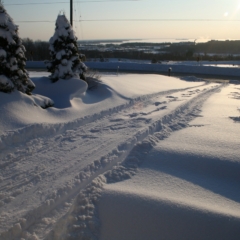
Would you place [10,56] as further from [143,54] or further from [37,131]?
[143,54]

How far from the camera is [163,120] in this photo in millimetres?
7629

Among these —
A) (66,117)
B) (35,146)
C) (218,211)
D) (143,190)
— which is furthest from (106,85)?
(218,211)

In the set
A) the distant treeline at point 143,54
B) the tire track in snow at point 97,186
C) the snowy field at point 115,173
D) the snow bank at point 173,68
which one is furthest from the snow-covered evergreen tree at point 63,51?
the snow bank at point 173,68

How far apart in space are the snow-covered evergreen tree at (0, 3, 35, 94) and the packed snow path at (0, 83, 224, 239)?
7.18 ft

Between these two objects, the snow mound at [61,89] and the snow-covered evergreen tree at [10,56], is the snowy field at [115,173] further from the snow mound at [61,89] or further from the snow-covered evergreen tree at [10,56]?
the snow mound at [61,89]

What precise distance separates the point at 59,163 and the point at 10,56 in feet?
13.2

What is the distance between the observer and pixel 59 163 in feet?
15.8

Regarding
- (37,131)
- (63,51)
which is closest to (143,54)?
(63,51)

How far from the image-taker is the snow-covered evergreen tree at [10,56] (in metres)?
6.96

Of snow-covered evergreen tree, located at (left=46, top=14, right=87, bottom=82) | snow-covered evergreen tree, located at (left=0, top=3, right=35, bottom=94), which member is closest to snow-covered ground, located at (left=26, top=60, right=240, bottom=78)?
snow-covered evergreen tree, located at (left=46, top=14, right=87, bottom=82)

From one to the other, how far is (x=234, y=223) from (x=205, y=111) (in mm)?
6281

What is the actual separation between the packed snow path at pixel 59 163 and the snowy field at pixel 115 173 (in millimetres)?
15

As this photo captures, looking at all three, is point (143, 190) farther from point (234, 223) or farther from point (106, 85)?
point (106, 85)

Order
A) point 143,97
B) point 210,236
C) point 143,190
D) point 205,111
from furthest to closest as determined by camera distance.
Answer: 1. point 143,97
2. point 205,111
3. point 143,190
4. point 210,236
